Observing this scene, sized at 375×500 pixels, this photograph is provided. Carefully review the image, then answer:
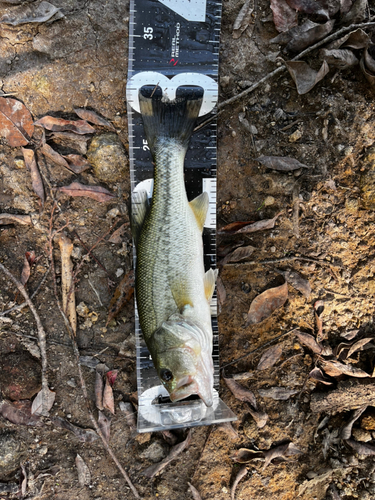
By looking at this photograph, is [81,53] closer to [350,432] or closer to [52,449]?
[52,449]

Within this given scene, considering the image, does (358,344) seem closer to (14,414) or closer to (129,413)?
(129,413)

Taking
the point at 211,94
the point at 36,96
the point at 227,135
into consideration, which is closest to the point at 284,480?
the point at 227,135

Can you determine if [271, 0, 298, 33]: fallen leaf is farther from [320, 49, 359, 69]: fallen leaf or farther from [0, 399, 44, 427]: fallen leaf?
[0, 399, 44, 427]: fallen leaf

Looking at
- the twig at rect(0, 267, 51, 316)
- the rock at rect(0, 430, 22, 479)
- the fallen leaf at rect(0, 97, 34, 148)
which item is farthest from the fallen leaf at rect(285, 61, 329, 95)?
the rock at rect(0, 430, 22, 479)

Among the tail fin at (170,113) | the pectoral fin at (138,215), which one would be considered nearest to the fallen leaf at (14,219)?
the pectoral fin at (138,215)

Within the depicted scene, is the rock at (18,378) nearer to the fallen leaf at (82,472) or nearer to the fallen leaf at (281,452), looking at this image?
the fallen leaf at (82,472)
